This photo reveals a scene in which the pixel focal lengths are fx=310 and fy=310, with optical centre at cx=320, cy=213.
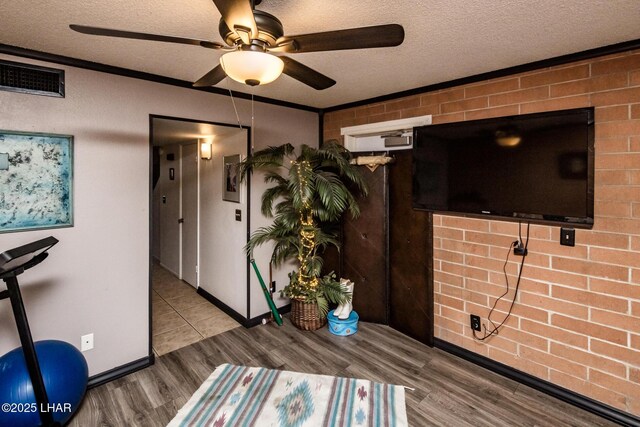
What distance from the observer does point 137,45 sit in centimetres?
190

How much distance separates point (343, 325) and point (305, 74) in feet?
7.43

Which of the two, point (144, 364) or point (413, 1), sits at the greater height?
point (413, 1)

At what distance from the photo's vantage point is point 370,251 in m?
3.16

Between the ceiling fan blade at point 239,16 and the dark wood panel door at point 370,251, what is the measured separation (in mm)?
2092

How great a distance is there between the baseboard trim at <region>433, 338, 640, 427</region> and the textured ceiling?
7.30ft

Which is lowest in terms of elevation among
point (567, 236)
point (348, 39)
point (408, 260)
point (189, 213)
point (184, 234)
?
point (408, 260)

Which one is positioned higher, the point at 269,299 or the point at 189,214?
the point at 189,214

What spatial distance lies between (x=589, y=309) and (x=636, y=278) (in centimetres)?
32

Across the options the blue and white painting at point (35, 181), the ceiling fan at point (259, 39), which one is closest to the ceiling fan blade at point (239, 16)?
the ceiling fan at point (259, 39)

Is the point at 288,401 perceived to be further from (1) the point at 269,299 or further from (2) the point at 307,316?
(1) the point at 269,299

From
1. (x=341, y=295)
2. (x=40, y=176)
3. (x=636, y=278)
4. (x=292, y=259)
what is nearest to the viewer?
(x=636, y=278)

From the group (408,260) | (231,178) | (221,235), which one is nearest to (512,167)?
(408,260)

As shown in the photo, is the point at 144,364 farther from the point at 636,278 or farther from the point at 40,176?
the point at 636,278

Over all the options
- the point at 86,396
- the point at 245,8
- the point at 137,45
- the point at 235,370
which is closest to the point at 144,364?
the point at 86,396
